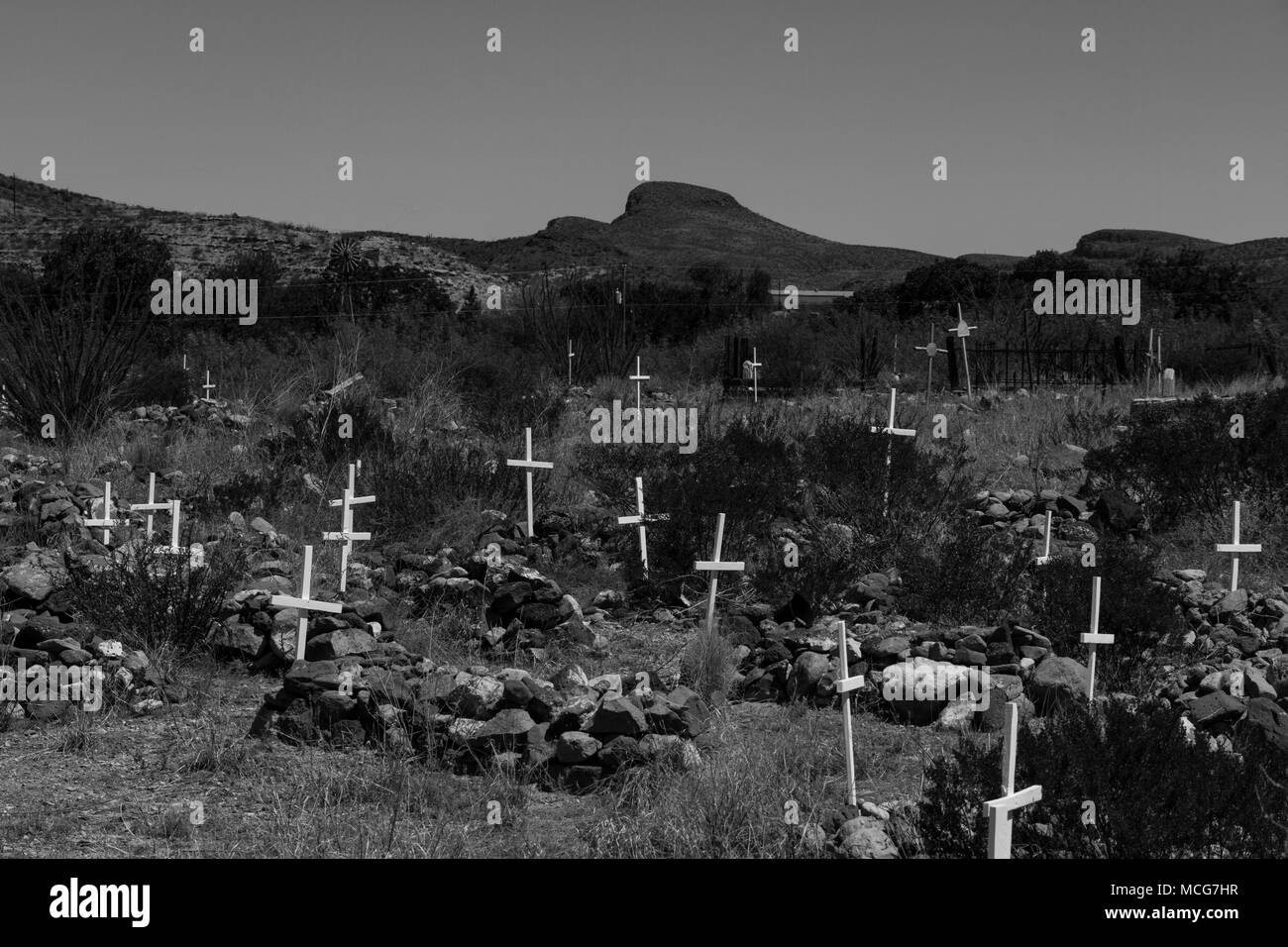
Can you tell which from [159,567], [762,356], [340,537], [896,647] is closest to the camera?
[896,647]

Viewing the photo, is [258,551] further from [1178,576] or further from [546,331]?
[546,331]

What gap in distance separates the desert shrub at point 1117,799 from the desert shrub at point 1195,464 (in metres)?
6.28

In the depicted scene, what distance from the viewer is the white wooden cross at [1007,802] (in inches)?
139

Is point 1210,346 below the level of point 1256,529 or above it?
above

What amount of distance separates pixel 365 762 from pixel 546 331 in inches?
648

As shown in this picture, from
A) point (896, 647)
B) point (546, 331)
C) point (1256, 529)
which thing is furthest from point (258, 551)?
point (546, 331)

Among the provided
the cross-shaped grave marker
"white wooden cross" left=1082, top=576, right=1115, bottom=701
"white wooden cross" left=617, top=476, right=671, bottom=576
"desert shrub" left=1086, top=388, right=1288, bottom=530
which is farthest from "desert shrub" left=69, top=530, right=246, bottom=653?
"desert shrub" left=1086, top=388, right=1288, bottom=530

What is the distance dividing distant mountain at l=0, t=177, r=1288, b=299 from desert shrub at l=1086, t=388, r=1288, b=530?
33.5 meters

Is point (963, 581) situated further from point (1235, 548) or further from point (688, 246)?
point (688, 246)

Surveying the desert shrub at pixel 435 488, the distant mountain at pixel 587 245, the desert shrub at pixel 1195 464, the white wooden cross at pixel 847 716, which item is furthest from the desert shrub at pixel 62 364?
the distant mountain at pixel 587 245

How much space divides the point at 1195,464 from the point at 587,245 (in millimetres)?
53632

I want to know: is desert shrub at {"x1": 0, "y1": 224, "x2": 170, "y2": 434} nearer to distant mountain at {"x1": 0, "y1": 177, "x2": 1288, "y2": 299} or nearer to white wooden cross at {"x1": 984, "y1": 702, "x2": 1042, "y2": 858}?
white wooden cross at {"x1": 984, "y1": 702, "x2": 1042, "y2": 858}

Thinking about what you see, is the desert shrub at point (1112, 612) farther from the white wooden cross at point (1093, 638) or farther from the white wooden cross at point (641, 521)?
the white wooden cross at point (641, 521)

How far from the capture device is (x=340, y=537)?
26.2 ft
